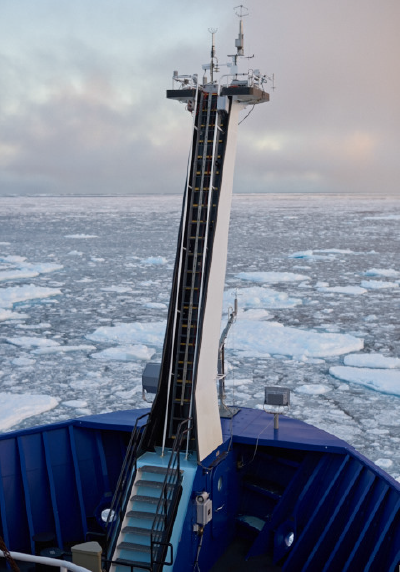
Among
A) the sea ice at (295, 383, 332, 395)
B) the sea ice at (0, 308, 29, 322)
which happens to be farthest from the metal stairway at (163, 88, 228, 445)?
the sea ice at (0, 308, 29, 322)

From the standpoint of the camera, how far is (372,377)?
1590cm

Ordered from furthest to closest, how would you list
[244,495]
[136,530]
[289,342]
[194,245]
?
[289,342] < [244,495] < [194,245] < [136,530]

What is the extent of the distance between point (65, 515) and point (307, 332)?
516 inches

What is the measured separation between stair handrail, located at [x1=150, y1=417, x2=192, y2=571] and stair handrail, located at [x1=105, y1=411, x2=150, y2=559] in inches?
15.1

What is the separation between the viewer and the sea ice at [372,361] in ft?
55.0

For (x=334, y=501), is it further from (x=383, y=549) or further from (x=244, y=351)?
(x=244, y=351)

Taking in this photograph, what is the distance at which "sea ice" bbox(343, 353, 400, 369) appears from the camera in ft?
55.0

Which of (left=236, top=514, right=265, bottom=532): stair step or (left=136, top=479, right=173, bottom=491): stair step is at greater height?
(left=136, top=479, right=173, bottom=491): stair step

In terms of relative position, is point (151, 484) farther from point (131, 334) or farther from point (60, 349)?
point (131, 334)

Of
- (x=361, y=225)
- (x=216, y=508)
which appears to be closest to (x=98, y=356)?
(x=216, y=508)

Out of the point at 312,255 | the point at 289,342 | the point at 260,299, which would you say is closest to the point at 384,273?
the point at 312,255

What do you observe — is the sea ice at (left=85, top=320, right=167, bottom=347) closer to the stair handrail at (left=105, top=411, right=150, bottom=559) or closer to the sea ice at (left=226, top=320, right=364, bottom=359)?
the sea ice at (left=226, top=320, right=364, bottom=359)

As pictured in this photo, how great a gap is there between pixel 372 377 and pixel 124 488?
10.0 meters

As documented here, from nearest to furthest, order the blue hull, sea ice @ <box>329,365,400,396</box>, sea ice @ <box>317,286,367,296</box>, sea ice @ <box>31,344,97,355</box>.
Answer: the blue hull
sea ice @ <box>329,365,400,396</box>
sea ice @ <box>31,344,97,355</box>
sea ice @ <box>317,286,367,296</box>
